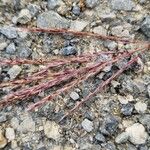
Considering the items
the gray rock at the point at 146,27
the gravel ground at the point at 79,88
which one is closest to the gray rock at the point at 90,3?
the gravel ground at the point at 79,88

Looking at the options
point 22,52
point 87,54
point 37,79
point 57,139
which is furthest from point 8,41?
point 57,139

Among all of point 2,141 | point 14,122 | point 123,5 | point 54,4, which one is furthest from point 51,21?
point 2,141

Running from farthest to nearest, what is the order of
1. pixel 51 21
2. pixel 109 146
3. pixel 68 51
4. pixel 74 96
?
pixel 51 21, pixel 68 51, pixel 74 96, pixel 109 146

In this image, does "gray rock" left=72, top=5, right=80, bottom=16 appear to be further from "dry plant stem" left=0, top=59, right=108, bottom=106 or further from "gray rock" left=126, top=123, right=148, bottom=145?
"gray rock" left=126, top=123, right=148, bottom=145

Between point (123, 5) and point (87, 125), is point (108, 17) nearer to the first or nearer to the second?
point (123, 5)

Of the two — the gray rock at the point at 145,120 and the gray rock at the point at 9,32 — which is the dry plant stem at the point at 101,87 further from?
the gray rock at the point at 9,32
